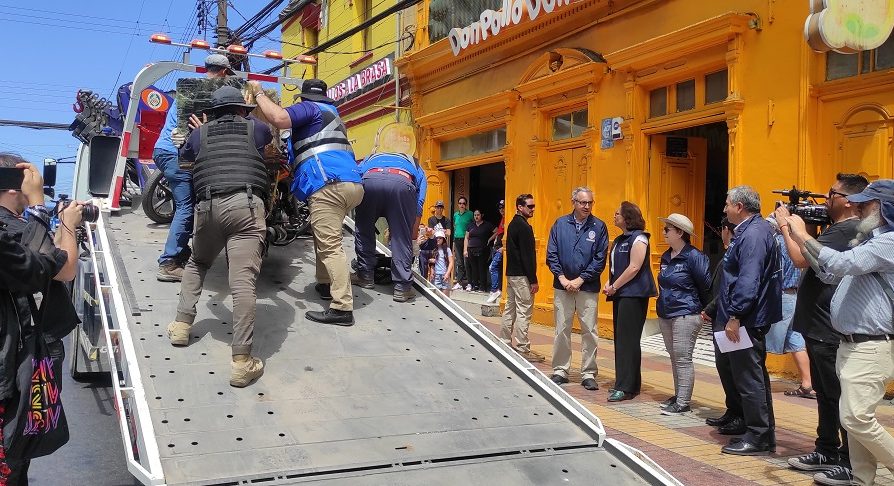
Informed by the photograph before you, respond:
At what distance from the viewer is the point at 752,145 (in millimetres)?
8625

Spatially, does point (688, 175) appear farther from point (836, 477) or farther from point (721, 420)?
point (836, 477)

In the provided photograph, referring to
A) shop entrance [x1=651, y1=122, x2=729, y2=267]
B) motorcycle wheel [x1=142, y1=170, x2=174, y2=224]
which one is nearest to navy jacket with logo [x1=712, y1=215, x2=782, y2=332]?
motorcycle wheel [x1=142, y1=170, x2=174, y2=224]

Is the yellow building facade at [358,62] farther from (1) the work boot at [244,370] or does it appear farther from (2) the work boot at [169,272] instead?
(1) the work boot at [244,370]

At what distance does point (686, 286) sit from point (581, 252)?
4.26 feet

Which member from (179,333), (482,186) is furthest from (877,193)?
(482,186)

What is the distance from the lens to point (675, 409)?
6.66 m

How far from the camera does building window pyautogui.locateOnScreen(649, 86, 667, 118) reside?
33.6 feet

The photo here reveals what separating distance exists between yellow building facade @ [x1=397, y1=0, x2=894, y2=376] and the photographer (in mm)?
7154

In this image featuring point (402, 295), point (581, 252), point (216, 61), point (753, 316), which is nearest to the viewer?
point (753, 316)

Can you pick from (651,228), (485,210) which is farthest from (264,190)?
(485,210)

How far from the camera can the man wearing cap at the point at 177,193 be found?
5449 millimetres

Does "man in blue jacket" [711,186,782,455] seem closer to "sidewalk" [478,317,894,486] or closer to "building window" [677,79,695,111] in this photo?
"sidewalk" [478,317,894,486]

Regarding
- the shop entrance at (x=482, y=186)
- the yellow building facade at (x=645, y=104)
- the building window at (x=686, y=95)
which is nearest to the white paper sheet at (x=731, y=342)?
the yellow building facade at (x=645, y=104)

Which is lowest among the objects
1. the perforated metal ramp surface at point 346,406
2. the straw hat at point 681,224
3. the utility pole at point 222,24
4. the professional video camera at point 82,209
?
the perforated metal ramp surface at point 346,406
